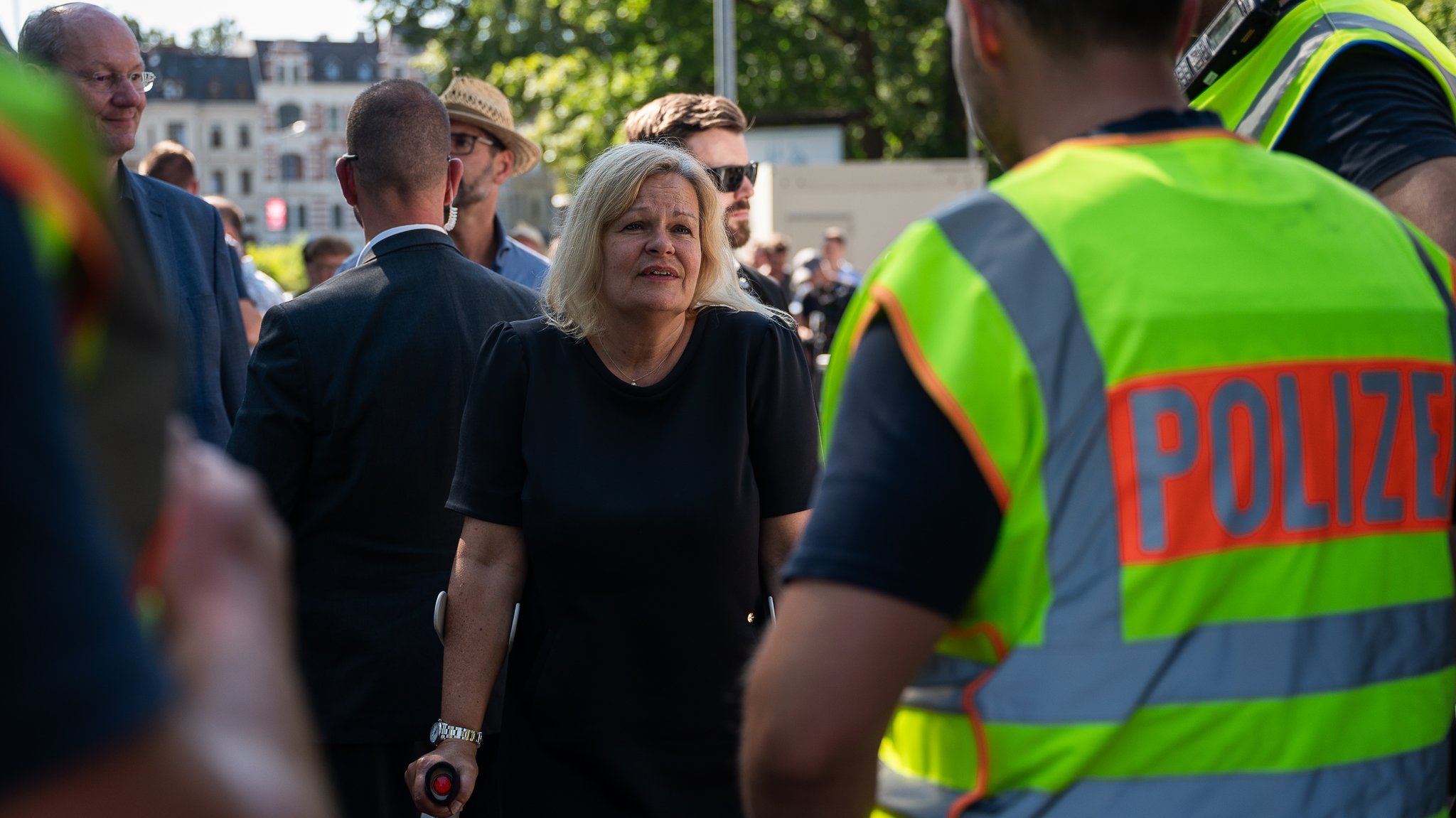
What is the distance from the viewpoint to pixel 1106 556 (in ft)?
4.86

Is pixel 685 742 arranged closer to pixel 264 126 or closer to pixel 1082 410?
pixel 1082 410

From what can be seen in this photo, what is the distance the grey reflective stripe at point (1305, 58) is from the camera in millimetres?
2293

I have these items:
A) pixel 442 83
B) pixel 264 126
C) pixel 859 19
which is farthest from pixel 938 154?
pixel 264 126

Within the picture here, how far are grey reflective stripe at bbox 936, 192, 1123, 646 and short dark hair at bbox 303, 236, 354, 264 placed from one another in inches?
355

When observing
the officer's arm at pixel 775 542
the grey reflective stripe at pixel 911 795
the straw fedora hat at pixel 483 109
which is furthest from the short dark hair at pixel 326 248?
the grey reflective stripe at pixel 911 795

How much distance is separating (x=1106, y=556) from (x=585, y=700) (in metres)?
1.91

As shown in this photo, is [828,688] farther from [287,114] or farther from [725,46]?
[287,114]

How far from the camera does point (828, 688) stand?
4.87 ft

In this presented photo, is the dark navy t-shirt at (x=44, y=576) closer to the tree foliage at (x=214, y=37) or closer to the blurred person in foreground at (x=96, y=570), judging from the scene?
the blurred person in foreground at (x=96, y=570)

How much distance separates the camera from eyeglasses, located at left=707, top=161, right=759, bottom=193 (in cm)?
516

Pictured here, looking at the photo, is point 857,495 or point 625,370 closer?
point 857,495

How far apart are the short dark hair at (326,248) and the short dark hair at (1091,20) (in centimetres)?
889

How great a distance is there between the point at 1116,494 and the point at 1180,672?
0.20m

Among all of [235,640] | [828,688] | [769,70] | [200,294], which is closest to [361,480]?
[200,294]
